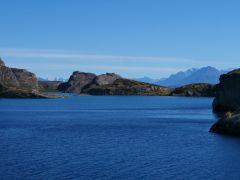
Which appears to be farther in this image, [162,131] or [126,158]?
[162,131]

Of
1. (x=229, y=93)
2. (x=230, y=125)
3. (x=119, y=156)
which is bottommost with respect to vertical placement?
(x=119, y=156)

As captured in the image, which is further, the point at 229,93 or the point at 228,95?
the point at 228,95

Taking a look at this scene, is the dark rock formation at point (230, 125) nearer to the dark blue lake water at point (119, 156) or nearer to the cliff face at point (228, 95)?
the dark blue lake water at point (119, 156)

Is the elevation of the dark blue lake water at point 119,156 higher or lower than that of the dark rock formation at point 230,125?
lower

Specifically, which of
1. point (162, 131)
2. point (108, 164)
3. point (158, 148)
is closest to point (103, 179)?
point (108, 164)

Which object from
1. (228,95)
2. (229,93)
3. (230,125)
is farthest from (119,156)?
(228,95)

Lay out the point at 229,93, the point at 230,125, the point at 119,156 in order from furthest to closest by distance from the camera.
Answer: the point at 229,93
the point at 230,125
the point at 119,156

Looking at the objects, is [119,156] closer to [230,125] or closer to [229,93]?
[230,125]

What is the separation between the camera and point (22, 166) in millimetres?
59875

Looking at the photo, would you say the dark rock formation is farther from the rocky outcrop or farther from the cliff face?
the rocky outcrop

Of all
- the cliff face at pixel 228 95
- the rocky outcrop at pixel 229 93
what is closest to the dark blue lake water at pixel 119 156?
the cliff face at pixel 228 95

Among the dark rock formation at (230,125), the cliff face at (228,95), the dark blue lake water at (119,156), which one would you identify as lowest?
the dark blue lake water at (119,156)

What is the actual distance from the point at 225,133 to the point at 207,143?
10853 mm

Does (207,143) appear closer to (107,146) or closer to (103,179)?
(107,146)
